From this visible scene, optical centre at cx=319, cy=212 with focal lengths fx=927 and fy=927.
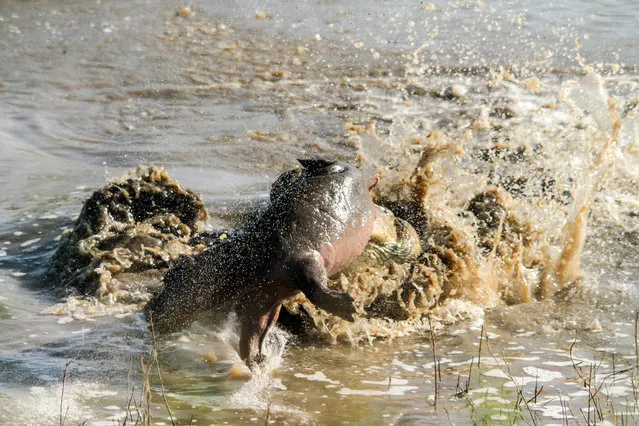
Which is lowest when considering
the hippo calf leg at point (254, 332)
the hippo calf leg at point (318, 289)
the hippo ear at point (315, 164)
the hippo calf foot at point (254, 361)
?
the hippo calf foot at point (254, 361)

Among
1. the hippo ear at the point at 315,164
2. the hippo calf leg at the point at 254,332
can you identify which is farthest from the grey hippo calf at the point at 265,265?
the hippo ear at the point at 315,164

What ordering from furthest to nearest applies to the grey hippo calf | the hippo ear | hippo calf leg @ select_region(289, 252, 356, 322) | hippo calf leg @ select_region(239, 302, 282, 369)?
the hippo ear → hippo calf leg @ select_region(239, 302, 282, 369) → the grey hippo calf → hippo calf leg @ select_region(289, 252, 356, 322)

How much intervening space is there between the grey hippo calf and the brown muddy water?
339 millimetres

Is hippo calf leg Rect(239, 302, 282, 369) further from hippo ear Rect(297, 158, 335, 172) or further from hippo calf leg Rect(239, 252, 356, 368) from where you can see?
hippo ear Rect(297, 158, 335, 172)

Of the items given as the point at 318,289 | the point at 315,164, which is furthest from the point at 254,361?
the point at 315,164

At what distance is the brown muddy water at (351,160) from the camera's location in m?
4.64

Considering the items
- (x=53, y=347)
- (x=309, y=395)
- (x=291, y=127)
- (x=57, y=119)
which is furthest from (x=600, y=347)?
(x=57, y=119)

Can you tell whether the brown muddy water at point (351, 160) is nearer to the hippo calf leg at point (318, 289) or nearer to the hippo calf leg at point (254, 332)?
the hippo calf leg at point (254, 332)

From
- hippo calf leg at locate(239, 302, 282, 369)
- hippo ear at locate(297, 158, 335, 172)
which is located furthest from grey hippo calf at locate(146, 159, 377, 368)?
hippo ear at locate(297, 158, 335, 172)

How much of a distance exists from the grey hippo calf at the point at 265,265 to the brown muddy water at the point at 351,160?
34 cm

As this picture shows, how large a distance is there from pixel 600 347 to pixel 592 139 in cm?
205

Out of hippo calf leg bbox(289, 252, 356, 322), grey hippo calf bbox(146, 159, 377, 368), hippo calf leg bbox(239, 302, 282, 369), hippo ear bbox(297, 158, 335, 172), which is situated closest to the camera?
hippo calf leg bbox(289, 252, 356, 322)

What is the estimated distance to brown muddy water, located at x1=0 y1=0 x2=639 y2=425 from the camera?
4.64 metres

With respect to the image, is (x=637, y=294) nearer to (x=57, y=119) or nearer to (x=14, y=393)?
(x=14, y=393)
